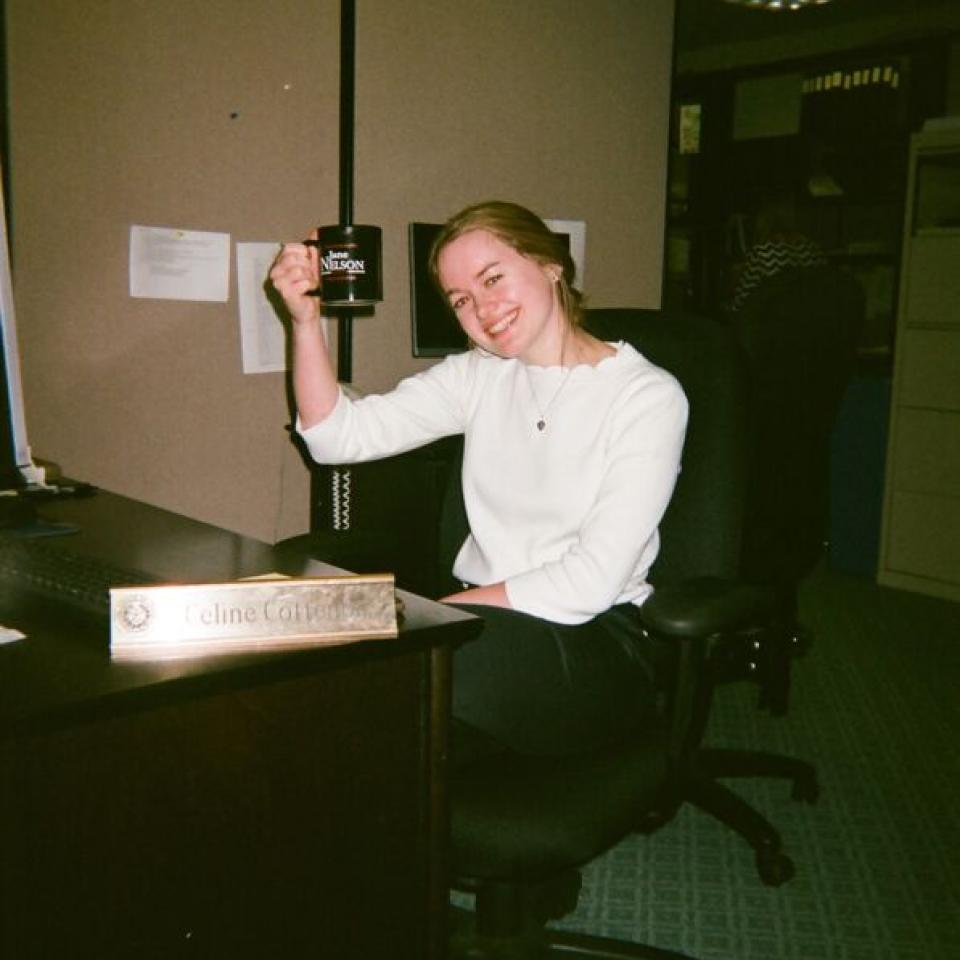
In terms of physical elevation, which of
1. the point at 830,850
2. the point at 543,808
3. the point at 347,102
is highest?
the point at 347,102

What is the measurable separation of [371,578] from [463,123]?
1.63m

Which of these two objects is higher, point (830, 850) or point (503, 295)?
point (503, 295)

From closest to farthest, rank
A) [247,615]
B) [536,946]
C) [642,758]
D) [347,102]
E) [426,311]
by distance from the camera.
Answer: [247,615] < [642,758] < [536,946] < [347,102] < [426,311]

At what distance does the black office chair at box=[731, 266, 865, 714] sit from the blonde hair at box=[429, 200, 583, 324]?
51cm

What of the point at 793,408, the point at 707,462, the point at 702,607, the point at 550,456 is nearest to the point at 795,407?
the point at 793,408

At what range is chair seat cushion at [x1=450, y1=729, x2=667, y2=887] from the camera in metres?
1.00

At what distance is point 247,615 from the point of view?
2.88 ft

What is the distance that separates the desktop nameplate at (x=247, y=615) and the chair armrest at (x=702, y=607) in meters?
0.36

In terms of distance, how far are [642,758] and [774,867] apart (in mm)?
817

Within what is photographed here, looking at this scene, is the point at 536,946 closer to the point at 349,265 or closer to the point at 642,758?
the point at 642,758

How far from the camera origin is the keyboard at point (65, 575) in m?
0.98

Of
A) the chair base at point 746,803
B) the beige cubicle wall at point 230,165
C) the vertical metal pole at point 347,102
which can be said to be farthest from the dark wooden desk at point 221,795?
the vertical metal pole at point 347,102

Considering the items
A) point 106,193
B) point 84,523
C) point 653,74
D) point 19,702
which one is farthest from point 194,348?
point 653,74

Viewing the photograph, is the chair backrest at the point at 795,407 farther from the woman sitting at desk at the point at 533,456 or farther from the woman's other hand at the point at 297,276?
the woman's other hand at the point at 297,276
